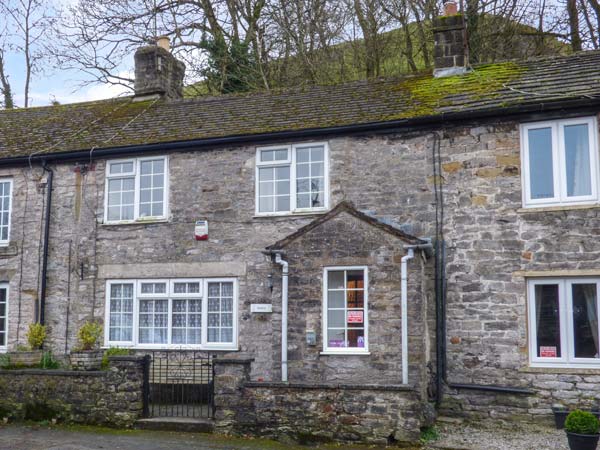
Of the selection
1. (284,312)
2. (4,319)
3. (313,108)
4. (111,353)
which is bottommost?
(111,353)

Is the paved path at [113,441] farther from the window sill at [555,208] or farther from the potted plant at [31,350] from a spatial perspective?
the window sill at [555,208]

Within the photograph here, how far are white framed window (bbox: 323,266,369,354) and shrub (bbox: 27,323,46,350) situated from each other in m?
6.82

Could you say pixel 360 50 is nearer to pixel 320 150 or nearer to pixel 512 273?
pixel 320 150

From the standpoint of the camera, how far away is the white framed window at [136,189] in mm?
15953

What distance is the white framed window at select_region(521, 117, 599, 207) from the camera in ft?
41.7

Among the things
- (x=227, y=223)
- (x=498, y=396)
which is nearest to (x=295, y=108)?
(x=227, y=223)

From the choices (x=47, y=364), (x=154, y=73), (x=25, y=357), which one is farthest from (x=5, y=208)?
(x=154, y=73)

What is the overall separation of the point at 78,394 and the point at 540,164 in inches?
376

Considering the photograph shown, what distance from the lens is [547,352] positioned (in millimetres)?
12531

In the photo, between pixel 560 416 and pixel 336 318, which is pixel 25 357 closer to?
pixel 336 318

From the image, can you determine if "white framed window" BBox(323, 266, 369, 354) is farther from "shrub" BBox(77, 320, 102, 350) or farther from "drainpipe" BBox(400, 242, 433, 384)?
"shrub" BBox(77, 320, 102, 350)

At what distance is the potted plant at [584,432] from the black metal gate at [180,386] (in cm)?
577

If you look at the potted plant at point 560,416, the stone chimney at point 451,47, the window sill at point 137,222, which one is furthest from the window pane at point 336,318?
the stone chimney at point 451,47

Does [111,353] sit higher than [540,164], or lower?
lower
